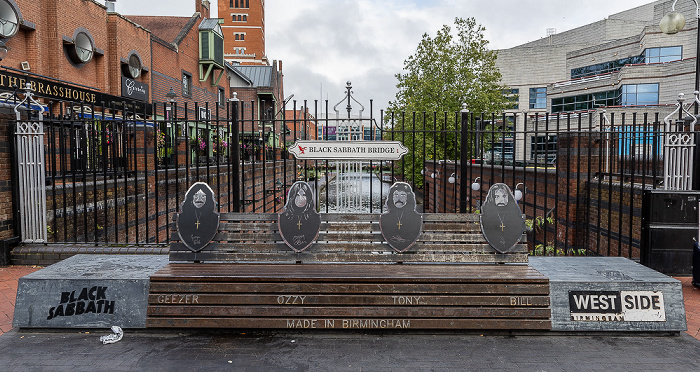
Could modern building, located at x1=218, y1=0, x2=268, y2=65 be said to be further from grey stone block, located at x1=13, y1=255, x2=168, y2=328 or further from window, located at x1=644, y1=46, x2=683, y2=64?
grey stone block, located at x1=13, y1=255, x2=168, y2=328

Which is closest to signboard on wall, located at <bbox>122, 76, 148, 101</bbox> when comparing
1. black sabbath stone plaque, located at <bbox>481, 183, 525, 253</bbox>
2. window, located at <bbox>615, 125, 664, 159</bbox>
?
window, located at <bbox>615, 125, 664, 159</bbox>

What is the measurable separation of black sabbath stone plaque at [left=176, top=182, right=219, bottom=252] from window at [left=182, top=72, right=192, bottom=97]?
24.3 metres

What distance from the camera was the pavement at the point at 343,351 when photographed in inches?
147

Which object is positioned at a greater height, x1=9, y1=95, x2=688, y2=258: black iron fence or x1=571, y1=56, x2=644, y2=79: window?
x1=571, y1=56, x2=644, y2=79: window

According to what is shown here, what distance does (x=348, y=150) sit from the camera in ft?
21.1

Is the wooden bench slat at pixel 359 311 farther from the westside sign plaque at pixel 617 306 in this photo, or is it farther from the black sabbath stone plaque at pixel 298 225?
the black sabbath stone plaque at pixel 298 225

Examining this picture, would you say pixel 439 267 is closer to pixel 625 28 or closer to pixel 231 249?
pixel 231 249

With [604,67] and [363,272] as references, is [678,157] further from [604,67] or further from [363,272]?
[604,67]

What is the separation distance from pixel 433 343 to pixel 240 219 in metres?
2.54

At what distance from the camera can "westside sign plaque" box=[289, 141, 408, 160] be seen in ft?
20.8

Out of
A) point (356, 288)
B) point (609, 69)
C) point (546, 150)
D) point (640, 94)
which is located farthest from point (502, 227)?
point (609, 69)

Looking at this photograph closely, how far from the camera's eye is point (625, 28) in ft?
143

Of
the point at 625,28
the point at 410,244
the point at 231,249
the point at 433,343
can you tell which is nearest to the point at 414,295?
the point at 433,343

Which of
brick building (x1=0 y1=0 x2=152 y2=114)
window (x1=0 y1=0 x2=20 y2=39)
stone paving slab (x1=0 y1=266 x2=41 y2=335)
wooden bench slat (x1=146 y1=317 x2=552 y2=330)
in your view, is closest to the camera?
wooden bench slat (x1=146 y1=317 x2=552 y2=330)
